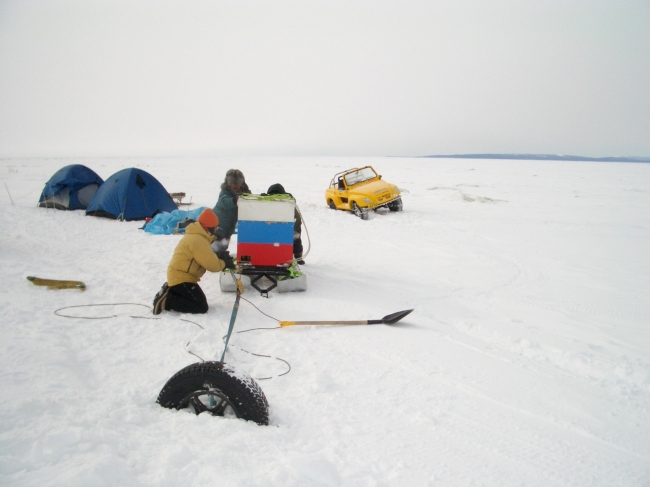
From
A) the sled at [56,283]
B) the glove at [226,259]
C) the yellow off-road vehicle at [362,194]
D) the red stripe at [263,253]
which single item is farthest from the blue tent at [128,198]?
the red stripe at [263,253]

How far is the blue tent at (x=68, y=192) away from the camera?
13070 millimetres

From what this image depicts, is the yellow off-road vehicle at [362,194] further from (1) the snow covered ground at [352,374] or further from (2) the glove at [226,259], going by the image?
(2) the glove at [226,259]

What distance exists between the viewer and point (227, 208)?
661 centimetres

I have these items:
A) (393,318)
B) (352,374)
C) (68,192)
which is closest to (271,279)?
(393,318)

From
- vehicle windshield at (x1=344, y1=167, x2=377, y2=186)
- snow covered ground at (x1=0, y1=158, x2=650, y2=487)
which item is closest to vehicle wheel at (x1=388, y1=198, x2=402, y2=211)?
vehicle windshield at (x1=344, y1=167, x2=377, y2=186)

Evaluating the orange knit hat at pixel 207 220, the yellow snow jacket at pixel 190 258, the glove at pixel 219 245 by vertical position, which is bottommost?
the glove at pixel 219 245

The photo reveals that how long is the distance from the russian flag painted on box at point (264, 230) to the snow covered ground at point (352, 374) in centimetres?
67

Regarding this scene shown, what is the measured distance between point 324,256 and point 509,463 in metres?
5.98

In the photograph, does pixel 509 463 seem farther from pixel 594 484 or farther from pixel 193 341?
pixel 193 341

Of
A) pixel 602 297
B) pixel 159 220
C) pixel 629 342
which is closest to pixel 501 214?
pixel 602 297

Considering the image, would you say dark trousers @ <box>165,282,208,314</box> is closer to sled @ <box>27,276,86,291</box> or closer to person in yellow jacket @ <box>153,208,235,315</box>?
person in yellow jacket @ <box>153,208,235,315</box>

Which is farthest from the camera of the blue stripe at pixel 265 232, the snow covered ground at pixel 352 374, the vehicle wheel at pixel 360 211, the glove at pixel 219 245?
the vehicle wheel at pixel 360 211

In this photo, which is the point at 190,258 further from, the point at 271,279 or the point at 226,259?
the point at 271,279

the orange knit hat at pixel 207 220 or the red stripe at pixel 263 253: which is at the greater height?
the orange knit hat at pixel 207 220
